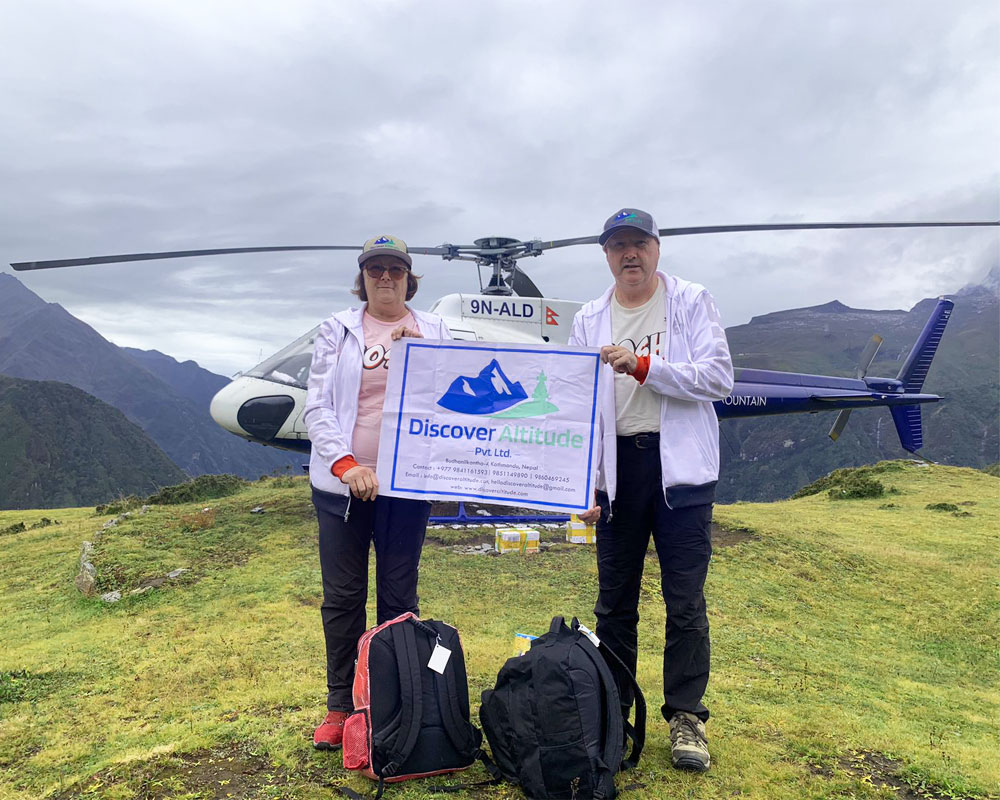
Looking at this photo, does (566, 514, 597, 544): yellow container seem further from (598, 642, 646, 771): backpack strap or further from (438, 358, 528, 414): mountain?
(438, 358, 528, 414): mountain

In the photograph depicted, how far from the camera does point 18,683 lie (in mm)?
4555

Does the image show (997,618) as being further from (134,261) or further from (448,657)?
(134,261)

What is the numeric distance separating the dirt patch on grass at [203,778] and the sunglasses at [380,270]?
91.5 inches

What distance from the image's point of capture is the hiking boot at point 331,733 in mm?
2965

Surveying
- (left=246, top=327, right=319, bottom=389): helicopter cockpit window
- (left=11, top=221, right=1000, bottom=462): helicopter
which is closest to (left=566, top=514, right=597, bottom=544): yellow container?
(left=11, top=221, right=1000, bottom=462): helicopter

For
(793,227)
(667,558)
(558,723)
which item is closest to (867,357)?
(793,227)

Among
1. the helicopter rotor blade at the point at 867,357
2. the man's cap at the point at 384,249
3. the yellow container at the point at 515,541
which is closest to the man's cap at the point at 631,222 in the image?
the man's cap at the point at 384,249

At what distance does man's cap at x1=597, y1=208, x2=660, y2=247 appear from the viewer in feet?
9.73

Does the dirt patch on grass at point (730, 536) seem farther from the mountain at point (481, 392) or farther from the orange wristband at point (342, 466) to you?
the orange wristband at point (342, 466)

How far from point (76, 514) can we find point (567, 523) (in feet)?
39.8

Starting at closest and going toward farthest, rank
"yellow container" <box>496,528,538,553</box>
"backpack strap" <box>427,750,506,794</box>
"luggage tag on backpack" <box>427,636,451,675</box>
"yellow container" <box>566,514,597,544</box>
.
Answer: "backpack strap" <box>427,750,506,794</box>
"luggage tag on backpack" <box>427,636,451,675</box>
"yellow container" <box>496,528,538,553</box>
"yellow container" <box>566,514,597,544</box>

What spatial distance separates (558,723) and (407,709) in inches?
25.3

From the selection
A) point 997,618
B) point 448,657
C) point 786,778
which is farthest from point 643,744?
point 997,618

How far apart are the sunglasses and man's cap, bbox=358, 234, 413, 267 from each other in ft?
0.13
